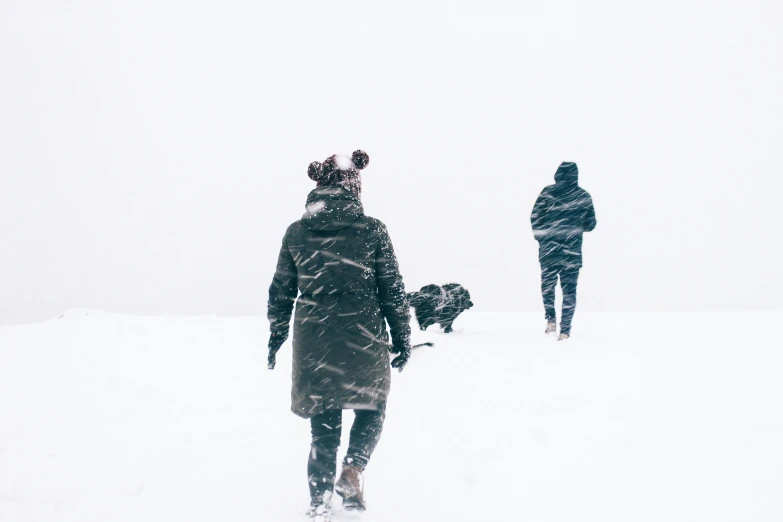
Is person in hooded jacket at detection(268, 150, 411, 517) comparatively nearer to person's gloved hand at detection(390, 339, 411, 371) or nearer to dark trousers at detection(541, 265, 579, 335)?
person's gloved hand at detection(390, 339, 411, 371)

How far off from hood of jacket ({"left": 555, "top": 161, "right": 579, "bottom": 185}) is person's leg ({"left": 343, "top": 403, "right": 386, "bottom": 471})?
5.48 metres

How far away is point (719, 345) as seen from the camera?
6445 mm

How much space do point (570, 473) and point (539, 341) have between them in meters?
3.57

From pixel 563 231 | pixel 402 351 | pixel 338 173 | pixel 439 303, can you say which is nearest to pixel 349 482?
pixel 402 351

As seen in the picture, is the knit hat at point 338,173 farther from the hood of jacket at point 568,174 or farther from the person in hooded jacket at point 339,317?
the hood of jacket at point 568,174

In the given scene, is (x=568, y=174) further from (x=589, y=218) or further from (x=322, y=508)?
(x=322, y=508)

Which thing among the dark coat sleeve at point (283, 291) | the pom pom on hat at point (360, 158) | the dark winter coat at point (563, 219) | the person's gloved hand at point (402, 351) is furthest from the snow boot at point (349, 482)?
the dark winter coat at point (563, 219)

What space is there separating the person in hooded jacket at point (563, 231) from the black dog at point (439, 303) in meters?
1.44

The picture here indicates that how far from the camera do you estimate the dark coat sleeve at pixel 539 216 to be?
7.78 m

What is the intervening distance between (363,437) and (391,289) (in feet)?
2.96

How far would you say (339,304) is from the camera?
3.12 meters

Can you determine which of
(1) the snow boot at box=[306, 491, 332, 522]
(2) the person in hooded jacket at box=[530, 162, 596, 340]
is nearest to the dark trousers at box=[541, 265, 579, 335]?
(2) the person in hooded jacket at box=[530, 162, 596, 340]

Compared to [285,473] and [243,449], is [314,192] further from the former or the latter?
[243,449]

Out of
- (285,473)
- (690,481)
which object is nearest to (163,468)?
(285,473)
